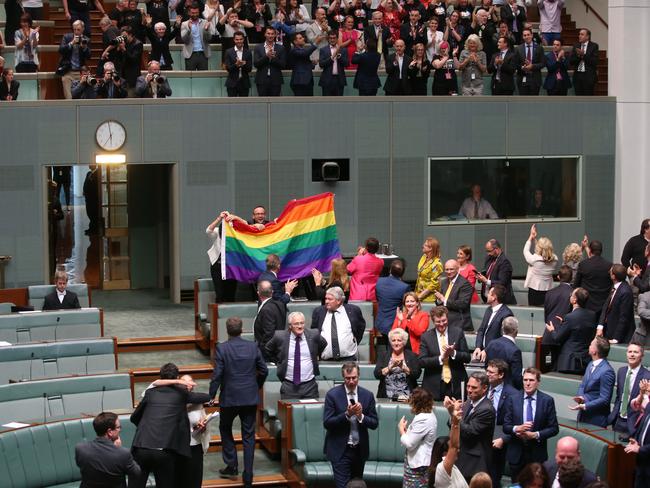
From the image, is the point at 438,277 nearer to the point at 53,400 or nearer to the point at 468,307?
the point at 468,307

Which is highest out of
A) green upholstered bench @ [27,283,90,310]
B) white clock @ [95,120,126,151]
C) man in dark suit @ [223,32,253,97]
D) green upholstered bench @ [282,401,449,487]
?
man in dark suit @ [223,32,253,97]

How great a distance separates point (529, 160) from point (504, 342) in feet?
33.0

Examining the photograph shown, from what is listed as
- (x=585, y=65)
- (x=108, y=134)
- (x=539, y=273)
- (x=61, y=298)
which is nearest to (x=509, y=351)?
(x=539, y=273)

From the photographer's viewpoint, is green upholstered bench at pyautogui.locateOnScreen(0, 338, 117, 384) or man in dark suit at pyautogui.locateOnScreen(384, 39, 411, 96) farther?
man in dark suit at pyautogui.locateOnScreen(384, 39, 411, 96)

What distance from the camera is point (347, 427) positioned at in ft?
Result: 40.1

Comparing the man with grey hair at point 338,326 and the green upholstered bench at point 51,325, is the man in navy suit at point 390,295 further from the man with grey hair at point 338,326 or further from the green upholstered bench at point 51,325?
the green upholstered bench at point 51,325

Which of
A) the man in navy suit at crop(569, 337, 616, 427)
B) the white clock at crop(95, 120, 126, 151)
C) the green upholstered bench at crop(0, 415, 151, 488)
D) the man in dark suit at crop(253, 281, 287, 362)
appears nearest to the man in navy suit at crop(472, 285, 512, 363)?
the man in navy suit at crop(569, 337, 616, 427)

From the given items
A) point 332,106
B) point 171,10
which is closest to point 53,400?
point 332,106

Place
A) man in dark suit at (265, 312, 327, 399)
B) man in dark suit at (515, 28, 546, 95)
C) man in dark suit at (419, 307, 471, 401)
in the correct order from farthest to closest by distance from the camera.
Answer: man in dark suit at (515, 28, 546, 95)
man in dark suit at (265, 312, 327, 399)
man in dark suit at (419, 307, 471, 401)

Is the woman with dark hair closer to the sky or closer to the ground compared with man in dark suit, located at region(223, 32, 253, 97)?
closer to the ground

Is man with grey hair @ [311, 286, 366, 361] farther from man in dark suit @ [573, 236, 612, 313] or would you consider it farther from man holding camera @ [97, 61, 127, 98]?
man holding camera @ [97, 61, 127, 98]

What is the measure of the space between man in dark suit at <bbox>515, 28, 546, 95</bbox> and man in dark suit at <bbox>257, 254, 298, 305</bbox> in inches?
312

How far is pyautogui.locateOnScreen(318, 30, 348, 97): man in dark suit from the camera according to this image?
21.6 meters

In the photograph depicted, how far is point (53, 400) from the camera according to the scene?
1391 cm
